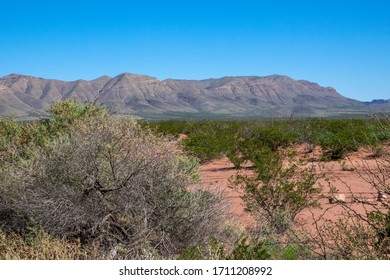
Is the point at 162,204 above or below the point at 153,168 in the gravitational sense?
below

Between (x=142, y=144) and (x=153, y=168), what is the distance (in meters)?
0.45

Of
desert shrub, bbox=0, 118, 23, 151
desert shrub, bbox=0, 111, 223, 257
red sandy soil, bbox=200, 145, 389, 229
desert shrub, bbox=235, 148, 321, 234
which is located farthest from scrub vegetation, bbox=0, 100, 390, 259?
desert shrub, bbox=0, 118, 23, 151

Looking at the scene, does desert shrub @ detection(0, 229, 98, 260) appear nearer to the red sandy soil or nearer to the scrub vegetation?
the scrub vegetation

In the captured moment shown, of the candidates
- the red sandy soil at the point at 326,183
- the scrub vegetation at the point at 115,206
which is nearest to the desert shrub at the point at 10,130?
the scrub vegetation at the point at 115,206

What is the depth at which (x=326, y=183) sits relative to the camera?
54.6ft

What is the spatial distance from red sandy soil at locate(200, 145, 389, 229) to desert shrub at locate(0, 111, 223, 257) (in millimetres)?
1179

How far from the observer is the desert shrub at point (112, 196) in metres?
7.30

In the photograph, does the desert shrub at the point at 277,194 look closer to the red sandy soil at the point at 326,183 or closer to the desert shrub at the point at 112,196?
the red sandy soil at the point at 326,183

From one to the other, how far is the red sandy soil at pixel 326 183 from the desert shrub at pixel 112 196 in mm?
1179

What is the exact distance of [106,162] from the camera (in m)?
7.68

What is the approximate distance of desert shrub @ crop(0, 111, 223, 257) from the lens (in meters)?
7.30

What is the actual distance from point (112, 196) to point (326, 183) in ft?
35.1

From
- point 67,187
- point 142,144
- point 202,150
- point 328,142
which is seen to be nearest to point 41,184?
point 67,187
